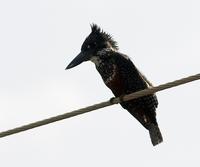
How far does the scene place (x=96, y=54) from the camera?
12.4 meters

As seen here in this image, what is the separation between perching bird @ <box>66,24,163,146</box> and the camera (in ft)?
38.3

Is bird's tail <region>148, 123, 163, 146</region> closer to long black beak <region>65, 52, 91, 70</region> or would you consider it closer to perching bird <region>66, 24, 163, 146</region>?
perching bird <region>66, 24, 163, 146</region>

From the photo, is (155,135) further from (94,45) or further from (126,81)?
(94,45)

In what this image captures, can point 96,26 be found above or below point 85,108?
above

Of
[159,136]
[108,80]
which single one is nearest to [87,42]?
[108,80]

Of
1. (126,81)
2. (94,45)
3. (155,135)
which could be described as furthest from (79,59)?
(155,135)

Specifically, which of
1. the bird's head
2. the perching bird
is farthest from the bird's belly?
the bird's head

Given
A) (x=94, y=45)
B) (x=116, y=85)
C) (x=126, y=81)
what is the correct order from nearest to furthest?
(x=116, y=85), (x=126, y=81), (x=94, y=45)

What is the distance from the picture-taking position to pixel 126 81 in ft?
38.3

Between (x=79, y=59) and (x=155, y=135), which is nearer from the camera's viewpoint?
(x=155, y=135)

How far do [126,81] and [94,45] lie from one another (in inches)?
48.3

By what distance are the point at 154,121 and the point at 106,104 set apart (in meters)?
3.40

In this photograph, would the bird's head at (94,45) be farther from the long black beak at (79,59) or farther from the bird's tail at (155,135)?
the bird's tail at (155,135)

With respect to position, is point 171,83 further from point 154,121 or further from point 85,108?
point 154,121
